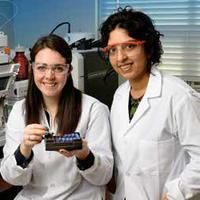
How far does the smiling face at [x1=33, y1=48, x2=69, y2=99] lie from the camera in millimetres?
1348

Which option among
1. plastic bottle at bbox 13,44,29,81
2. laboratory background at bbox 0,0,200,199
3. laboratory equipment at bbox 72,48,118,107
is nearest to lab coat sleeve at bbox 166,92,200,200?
laboratory equipment at bbox 72,48,118,107

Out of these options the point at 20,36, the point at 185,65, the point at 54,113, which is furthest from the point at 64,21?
the point at 54,113

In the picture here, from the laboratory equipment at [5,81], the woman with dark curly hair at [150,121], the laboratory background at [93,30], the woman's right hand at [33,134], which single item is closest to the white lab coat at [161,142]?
the woman with dark curly hair at [150,121]

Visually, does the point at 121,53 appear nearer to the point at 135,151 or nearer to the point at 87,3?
the point at 135,151

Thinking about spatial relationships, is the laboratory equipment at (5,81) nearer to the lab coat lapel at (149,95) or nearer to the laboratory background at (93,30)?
the laboratory background at (93,30)

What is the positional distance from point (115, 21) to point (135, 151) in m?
0.51

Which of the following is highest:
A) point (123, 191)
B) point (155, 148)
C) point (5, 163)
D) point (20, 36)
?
point (20, 36)

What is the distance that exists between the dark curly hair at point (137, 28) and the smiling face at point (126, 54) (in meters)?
0.02

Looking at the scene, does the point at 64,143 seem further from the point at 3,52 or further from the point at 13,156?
the point at 3,52

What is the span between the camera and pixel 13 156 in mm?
1318

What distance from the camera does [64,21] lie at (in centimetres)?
282

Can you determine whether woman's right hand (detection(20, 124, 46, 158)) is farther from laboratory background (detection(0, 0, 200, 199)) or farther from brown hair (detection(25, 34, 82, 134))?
laboratory background (detection(0, 0, 200, 199))

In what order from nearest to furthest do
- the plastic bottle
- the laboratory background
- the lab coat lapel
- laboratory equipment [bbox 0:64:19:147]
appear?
the lab coat lapel → laboratory equipment [bbox 0:64:19:147] → the plastic bottle → the laboratory background

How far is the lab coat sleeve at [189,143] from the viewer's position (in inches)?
45.9
